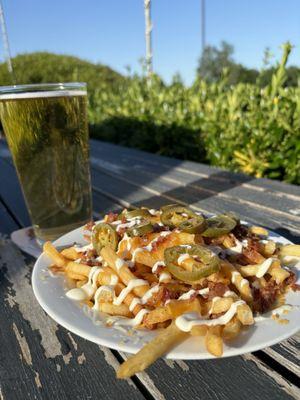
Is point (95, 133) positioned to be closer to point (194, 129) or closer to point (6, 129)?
point (194, 129)

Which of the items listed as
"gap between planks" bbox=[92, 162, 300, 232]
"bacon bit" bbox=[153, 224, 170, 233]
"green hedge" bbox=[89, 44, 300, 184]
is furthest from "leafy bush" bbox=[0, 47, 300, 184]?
"bacon bit" bbox=[153, 224, 170, 233]

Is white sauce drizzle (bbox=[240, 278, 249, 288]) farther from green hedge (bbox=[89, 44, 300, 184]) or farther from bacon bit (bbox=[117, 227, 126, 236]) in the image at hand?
green hedge (bbox=[89, 44, 300, 184])

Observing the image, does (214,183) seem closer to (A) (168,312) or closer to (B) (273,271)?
(B) (273,271)

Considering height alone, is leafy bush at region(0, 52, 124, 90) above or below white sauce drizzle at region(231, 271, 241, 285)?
above

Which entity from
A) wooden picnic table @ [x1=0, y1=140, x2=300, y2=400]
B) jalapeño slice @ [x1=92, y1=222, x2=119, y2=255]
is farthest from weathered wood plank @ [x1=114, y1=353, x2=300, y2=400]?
jalapeño slice @ [x1=92, y1=222, x2=119, y2=255]

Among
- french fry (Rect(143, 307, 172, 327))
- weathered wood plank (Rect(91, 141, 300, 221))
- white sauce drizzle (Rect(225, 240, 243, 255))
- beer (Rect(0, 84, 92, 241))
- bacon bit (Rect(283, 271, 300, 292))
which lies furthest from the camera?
weathered wood plank (Rect(91, 141, 300, 221))

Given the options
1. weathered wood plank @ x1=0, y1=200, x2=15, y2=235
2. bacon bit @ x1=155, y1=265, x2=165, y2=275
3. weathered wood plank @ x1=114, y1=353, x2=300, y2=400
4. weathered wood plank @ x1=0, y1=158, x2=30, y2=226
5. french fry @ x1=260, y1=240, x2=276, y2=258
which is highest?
bacon bit @ x1=155, y1=265, x2=165, y2=275

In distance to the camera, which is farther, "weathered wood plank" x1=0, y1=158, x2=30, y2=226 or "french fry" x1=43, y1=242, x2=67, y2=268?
"weathered wood plank" x1=0, y1=158, x2=30, y2=226

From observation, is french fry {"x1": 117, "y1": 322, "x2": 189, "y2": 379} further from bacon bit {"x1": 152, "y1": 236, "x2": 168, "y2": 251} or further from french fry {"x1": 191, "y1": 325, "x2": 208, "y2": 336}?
bacon bit {"x1": 152, "y1": 236, "x2": 168, "y2": 251}

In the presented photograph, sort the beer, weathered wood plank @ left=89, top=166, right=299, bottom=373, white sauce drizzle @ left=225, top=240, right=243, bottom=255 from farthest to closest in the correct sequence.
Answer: weathered wood plank @ left=89, top=166, right=299, bottom=373
the beer
white sauce drizzle @ left=225, top=240, right=243, bottom=255
